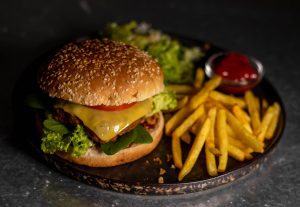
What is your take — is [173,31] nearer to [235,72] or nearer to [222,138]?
[235,72]

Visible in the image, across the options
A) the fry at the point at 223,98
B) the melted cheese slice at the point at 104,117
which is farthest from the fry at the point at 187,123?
the melted cheese slice at the point at 104,117

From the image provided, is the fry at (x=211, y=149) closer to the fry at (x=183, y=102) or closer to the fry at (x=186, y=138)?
the fry at (x=186, y=138)

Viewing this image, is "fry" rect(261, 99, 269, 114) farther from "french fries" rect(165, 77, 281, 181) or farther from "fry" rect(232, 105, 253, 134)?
"fry" rect(232, 105, 253, 134)

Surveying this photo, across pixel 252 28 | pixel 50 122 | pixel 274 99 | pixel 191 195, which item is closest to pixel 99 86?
pixel 50 122

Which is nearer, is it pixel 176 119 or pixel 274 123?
pixel 176 119

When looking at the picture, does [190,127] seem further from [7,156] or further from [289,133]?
[7,156]

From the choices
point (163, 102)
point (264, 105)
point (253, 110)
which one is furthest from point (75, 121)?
point (264, 105)

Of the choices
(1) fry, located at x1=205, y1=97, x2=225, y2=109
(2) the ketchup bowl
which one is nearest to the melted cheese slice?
(1) fry, located at x1=205, y1=97, x2=225, y2=109
